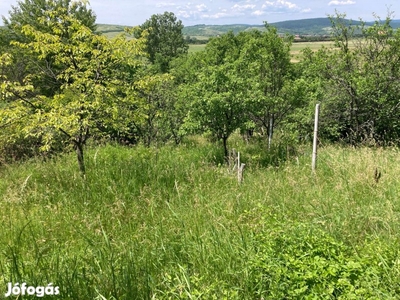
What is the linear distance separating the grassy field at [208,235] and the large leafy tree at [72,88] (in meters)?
0.99

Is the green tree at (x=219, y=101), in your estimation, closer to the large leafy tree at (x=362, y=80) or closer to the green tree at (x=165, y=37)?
the large leafy tree at (x=362, y=80)

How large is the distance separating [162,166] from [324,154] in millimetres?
Result: 3502

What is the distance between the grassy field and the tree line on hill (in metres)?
1.25

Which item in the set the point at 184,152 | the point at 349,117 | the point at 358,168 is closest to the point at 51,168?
the point at 184,152

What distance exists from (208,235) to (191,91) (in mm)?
6105

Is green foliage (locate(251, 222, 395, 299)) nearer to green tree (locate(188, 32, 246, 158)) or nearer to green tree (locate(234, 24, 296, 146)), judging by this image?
green tree (locate(188, 32, 246, 158))

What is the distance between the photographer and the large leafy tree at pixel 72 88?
455 cm

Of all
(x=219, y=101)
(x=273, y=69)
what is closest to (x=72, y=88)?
(x=219, y=101)

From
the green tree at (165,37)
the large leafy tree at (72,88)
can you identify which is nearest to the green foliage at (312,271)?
Answer: the large leafy tree at (72,88)

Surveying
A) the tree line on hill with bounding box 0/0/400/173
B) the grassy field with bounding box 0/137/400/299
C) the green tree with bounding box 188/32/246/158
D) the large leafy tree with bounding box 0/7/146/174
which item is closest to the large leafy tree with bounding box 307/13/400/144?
the tree line on hill with bounding box 0/0/400/173

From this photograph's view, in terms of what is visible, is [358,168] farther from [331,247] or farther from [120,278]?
[120,278]

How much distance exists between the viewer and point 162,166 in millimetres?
5598

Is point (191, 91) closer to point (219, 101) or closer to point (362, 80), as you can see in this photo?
point (219, 101)

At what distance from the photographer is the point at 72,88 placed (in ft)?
16.4
